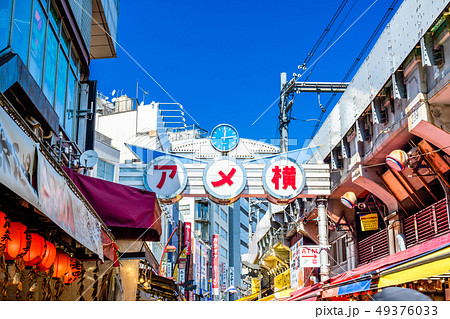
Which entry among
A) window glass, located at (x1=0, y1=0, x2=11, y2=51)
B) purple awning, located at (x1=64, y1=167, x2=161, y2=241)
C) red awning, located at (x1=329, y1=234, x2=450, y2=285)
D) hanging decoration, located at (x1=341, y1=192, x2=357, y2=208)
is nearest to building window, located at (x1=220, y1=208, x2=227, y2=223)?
hanging decoration, located at (x1=341, y1=192, x2=357, y2=208)

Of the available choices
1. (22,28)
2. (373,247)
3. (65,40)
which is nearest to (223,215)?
(373,247)

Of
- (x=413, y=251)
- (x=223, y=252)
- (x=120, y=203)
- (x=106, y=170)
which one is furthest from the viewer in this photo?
(x=223, y=252)

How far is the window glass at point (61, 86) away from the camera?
14961mm

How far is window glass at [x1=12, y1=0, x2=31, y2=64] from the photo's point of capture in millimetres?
10492

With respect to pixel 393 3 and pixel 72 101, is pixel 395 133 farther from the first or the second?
pixel 72 101

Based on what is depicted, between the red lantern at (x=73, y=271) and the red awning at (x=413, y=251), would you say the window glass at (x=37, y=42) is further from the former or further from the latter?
the red awning at (x=413, y=251)

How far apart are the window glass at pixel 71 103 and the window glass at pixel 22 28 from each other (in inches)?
200

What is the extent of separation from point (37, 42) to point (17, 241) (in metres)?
6.43

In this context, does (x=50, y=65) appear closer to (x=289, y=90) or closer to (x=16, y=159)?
(x=16, y=159)

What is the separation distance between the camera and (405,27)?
12.0m

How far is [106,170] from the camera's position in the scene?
3231cm

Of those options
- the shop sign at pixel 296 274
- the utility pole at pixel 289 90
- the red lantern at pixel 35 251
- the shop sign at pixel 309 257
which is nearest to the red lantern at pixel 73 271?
the red lantern at pixel 35 251

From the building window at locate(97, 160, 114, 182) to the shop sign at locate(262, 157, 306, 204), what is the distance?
1565 cm

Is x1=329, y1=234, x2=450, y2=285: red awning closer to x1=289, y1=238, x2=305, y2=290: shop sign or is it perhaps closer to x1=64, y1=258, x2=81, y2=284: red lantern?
x1=64, y1=258, x2=81, y2=284: red lantern
